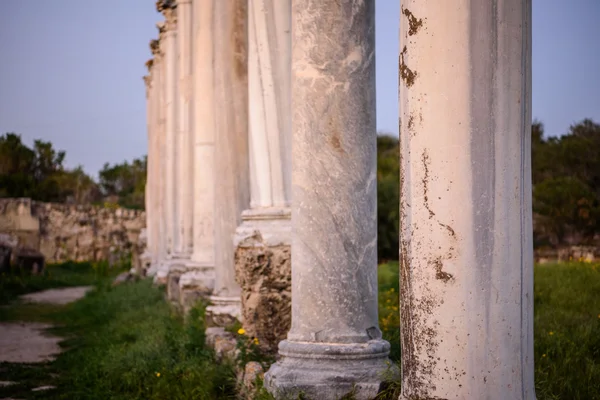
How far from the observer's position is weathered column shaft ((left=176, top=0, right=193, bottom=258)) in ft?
51.9

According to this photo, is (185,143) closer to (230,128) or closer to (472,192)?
(230,128)

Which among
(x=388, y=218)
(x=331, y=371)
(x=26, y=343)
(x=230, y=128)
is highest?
(x=230, y=128)

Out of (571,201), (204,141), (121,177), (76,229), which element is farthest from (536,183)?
(121,177)

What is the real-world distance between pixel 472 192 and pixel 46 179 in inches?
2280

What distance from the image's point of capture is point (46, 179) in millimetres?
58844

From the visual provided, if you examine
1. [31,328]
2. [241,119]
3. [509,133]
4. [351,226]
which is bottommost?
[31,328]

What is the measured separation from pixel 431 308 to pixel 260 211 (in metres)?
4.36

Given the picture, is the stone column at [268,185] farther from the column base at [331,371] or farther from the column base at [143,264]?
the column base at [143,264]

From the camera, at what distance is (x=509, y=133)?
11.9 feet

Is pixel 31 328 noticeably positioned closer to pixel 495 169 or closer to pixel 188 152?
pixel 188 152

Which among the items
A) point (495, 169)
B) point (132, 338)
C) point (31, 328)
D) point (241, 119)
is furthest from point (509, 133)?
point (31, 328)

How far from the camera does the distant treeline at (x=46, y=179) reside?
2106 inches

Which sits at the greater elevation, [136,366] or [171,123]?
[171,123]

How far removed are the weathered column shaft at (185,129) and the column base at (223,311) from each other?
581 centimetres
